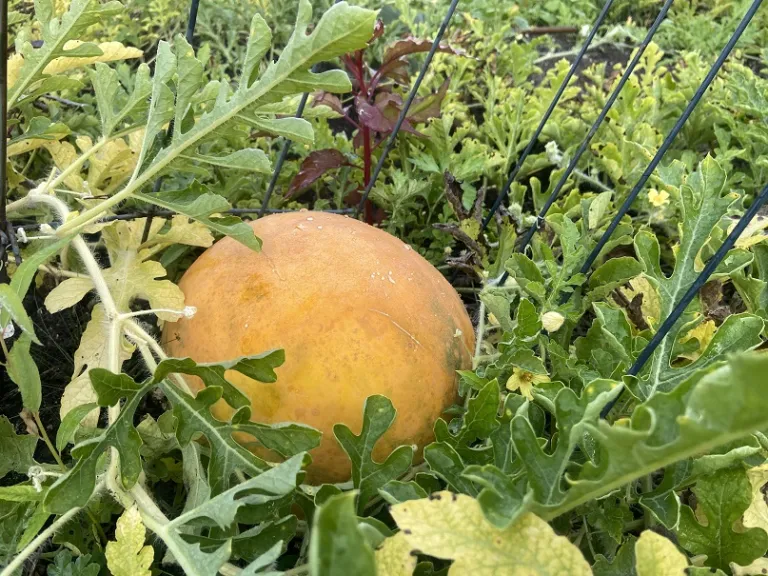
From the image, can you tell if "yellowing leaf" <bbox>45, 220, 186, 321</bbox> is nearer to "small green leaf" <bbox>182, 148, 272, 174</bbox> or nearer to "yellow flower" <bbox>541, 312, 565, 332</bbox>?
"small green leaf" <bbox>182, 148, 272, 174</bbox>

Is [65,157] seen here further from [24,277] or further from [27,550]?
[27,550]

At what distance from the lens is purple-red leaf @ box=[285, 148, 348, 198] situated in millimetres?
1565

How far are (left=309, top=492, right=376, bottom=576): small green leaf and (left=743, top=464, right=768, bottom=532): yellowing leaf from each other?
627 mm

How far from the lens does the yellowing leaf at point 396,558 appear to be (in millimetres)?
679

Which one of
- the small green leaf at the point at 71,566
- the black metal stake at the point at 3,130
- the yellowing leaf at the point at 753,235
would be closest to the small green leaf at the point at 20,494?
the small green leaf at the point at 71,566

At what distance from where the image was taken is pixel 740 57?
9.10 ft

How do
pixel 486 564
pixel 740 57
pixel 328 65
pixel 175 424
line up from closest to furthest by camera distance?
pixel 486 564 → pixel 175 424 → pixel 328 65 → pixel 740 57

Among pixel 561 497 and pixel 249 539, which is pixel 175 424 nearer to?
pixel 249 539

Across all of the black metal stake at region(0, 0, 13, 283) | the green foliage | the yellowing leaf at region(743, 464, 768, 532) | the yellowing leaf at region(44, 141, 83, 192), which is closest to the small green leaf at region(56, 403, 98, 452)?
the green foliage

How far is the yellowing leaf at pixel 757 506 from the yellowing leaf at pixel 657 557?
0.86 feet

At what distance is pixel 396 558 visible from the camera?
685 mm

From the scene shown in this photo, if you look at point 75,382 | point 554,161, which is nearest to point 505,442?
point 75,382

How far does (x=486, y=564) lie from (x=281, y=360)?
1.21ft

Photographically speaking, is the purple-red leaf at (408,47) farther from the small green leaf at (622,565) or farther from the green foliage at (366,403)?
the small green leaf at (622,565)
